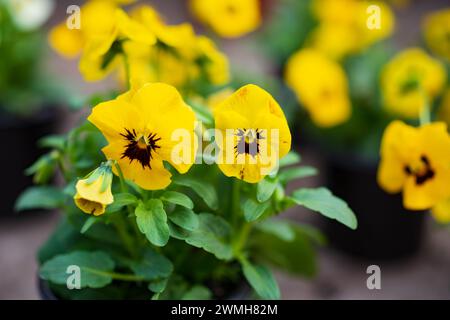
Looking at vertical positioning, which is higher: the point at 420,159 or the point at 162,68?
the point at 162,68

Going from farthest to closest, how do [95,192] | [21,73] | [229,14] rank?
[21,73], [229,14], [95,192]

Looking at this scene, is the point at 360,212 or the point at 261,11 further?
the point at 261,11

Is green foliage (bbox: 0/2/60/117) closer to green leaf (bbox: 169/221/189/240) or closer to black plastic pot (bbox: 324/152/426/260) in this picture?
black plastic pot (bbox: 324/152/426/260)

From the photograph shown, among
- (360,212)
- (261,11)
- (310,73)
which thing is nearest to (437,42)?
(310,73)

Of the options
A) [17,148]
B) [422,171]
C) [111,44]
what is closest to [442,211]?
[422,171]

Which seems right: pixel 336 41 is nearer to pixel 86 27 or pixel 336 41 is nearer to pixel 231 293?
pixel 86 27

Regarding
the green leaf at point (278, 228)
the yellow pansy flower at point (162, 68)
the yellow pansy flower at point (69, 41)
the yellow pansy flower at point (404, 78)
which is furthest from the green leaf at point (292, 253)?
the yellow pansy flower at point (69, 41)
